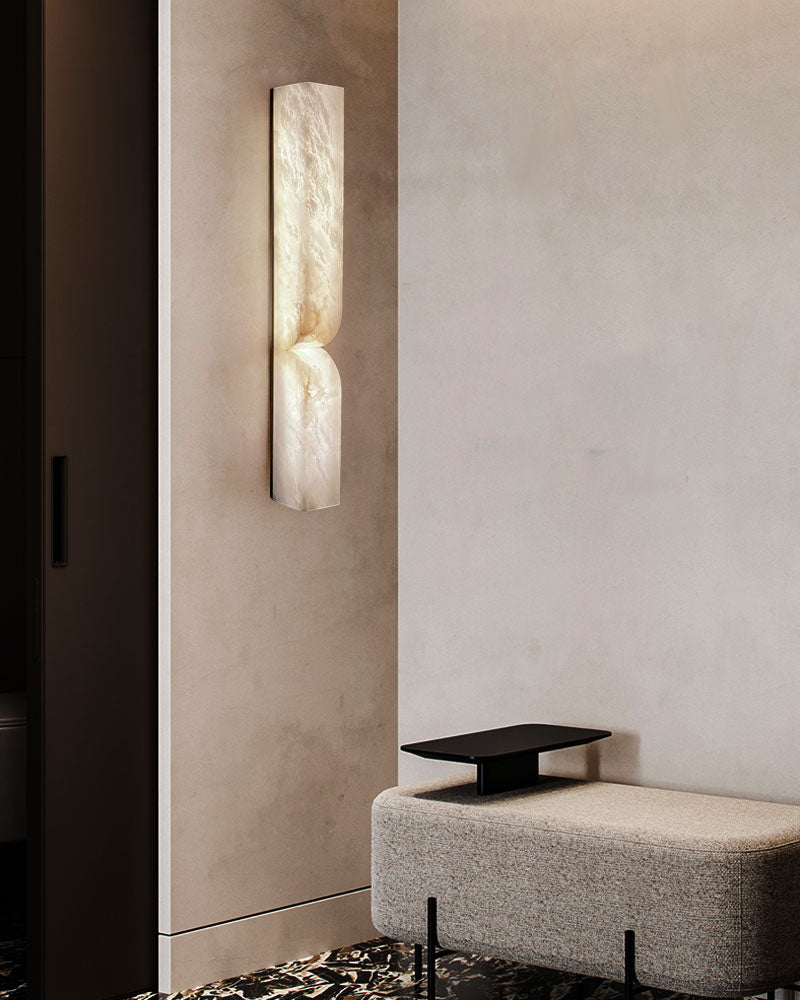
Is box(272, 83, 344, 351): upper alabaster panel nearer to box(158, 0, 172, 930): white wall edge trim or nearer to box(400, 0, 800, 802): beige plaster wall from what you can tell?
box(158, 0, 172, 930): white wall edge trim

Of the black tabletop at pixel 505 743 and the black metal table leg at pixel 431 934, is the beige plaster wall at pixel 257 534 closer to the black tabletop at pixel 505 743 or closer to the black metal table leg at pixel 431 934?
the black tabletop at pixel 505 743

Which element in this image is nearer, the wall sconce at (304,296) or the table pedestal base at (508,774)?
the table pedestal base at (508,774)

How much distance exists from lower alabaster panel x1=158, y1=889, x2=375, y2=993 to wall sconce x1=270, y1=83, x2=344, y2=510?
0.97 m

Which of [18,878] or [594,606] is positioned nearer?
[594,606]

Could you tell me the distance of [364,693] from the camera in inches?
125

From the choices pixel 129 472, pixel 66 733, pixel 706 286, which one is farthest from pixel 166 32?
pixel 66 733

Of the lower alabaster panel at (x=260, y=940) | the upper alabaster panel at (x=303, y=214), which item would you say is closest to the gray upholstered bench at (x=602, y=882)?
the lower alabaster panel at (x=260, y=940)

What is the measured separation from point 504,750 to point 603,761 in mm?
422

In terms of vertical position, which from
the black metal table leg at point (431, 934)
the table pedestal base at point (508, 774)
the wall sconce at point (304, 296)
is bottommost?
the black metal table leg at point (431, 934)

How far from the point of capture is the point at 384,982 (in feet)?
9.16

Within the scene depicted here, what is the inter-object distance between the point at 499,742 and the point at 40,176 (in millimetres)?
1509

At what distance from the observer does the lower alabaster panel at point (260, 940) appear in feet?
9.08

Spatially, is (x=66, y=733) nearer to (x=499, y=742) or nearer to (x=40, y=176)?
(x=499, y=742)

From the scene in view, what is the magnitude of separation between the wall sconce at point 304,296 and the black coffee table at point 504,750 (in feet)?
2.17
